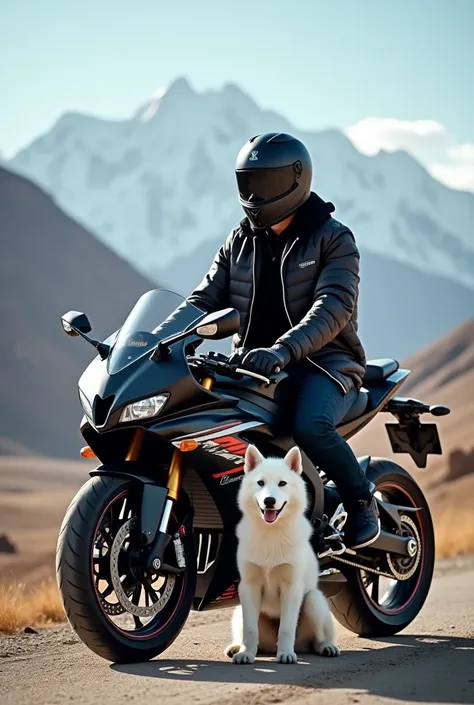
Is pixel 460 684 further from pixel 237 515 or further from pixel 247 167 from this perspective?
pixel 247 167

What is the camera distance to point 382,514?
7566 millimetres

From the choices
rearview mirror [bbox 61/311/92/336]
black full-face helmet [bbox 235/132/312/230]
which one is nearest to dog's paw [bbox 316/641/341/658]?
rearview mirror [bbox 61/311/92/336]

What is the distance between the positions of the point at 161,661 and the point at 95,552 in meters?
0.70

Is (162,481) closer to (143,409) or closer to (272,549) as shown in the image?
(143,409)

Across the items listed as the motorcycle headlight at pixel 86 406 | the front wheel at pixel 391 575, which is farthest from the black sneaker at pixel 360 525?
the motorcycle headlight at pixel 86 406

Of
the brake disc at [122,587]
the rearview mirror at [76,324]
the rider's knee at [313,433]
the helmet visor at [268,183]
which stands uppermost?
the helmet visor at [268,183]

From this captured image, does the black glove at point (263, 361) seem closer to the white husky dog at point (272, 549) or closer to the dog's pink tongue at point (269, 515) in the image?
the white husky dog at point (272, 549)

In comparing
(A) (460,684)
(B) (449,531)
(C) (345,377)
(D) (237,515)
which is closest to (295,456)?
(D) (237,515)

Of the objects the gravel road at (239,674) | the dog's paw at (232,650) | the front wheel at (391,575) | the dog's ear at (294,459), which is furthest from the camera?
the front wheel at (391,575)

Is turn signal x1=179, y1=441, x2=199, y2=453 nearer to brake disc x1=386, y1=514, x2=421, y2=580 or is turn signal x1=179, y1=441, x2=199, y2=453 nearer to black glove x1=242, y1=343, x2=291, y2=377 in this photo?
black glove x1=242, y1=343, x2=291, y2=377

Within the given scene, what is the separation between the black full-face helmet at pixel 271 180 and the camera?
275 inches

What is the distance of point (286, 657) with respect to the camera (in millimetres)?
5922

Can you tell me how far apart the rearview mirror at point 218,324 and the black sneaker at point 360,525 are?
1500 millimetres

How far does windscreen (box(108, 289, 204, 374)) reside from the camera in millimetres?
6055
